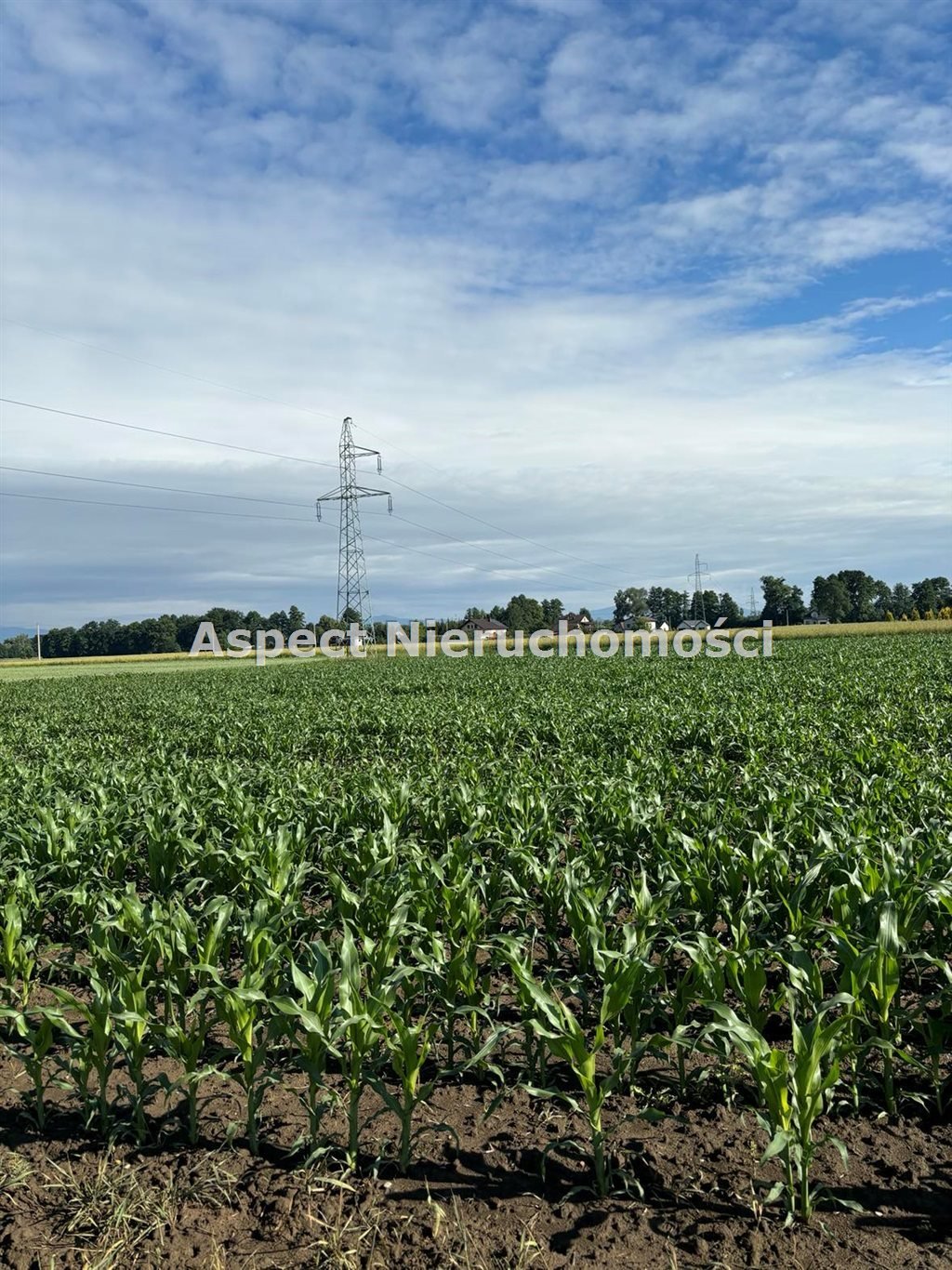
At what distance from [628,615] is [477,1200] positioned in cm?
15089

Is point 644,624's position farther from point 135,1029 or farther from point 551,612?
point 135,1029

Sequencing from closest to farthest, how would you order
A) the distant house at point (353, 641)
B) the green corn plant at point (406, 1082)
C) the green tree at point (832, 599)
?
the green corn plant at point (406, 1082), the distant house at point (353, 641), the green tree at point (832, 599)

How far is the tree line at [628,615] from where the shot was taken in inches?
4584

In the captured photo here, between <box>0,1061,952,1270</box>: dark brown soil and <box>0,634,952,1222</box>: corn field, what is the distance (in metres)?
0.07

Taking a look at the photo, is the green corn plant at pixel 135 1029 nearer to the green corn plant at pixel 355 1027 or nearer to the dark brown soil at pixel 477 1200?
the dark brown soil at pixel 477 1200

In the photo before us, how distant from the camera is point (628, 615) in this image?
15125 cm

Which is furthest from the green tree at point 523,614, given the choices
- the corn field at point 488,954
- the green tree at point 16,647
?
the corn field at point 488,954

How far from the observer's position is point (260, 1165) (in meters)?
3.45

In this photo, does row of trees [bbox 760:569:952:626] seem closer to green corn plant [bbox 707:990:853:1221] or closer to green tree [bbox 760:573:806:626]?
green tree [bbox 760:573:806:626]

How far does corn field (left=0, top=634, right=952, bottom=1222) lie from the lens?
3488 mm

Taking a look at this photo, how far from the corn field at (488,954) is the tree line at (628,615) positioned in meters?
101

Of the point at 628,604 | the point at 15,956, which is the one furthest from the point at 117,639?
the point at 15,956

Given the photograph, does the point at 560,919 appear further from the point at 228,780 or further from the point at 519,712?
the point at 519,712

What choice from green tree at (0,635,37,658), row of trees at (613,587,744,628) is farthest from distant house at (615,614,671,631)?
green tree at (0,635,37,658)
